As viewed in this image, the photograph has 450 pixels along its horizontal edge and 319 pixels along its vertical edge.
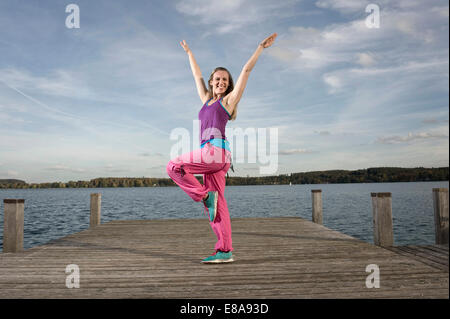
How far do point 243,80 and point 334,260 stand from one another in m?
2.51

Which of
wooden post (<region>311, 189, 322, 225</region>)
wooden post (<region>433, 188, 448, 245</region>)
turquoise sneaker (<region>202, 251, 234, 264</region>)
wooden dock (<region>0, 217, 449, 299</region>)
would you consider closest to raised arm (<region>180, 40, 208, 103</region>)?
turquoise sneaker (<region>202, 251, 234, 264</region>)

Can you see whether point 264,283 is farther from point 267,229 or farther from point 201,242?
point 267,229

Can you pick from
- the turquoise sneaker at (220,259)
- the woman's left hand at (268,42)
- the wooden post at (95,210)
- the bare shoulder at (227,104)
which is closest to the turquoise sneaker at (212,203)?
the turquoise sneaker at (220,259)

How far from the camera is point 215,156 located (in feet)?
11.8

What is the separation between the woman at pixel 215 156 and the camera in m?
3.60

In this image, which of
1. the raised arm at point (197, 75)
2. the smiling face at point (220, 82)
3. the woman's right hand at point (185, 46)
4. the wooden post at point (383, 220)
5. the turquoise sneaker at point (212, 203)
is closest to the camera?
the turquoise sneaker at point (212, 203)

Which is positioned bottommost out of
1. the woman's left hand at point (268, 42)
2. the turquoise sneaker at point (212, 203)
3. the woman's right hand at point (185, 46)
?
the turquoise sneaker at point (212, 203)

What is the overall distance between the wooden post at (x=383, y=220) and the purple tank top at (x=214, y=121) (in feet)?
9.17

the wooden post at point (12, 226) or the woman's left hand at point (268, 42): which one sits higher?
the woman's left hand at point (268, 42)

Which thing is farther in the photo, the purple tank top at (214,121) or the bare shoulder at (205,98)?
the bare shoulder at (205,98)

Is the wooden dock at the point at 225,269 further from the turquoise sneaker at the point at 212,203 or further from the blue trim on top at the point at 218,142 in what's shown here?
the blue trim on top at the point at 218,142

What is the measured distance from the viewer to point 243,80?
3.59m

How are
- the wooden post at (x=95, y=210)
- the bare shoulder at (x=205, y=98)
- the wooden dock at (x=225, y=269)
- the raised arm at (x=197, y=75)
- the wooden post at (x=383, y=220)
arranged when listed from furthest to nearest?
the wooden post at (x=95, y=210)
the wooden post at (x=383, y=220)
the raised arm at (x=197, y=75)
the bare shoulder at (x=205, y=98)
the wooden dock at (x=225, y=269)

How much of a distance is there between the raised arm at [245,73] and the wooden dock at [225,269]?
197cm
